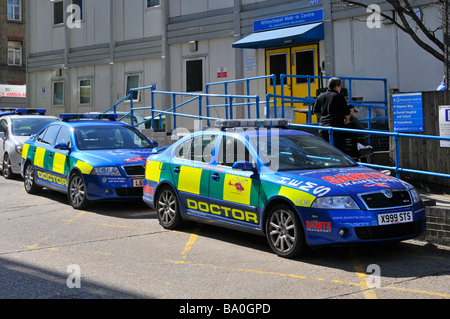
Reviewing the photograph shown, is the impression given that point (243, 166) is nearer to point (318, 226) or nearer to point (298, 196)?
point (298, 196)

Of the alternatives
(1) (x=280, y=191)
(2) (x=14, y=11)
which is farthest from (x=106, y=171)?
(2) (x=14, y=11)

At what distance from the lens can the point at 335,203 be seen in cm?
711

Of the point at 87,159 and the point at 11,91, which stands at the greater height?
the point at 11,91

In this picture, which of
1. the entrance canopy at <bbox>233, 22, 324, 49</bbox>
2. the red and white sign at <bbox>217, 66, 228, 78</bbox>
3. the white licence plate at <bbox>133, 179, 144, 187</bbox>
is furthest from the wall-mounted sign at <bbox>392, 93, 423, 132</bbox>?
the red and white sign at <bbox>217, 66, 228, 78</bbox>

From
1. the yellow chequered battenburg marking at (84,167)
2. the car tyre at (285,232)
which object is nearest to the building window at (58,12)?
the yellow chequered battenburg marking at (84,167)

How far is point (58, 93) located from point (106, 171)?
62.4ft

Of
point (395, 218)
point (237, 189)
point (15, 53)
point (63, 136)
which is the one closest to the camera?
point (395, 218)

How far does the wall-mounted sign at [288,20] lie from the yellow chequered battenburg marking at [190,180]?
10396 mm

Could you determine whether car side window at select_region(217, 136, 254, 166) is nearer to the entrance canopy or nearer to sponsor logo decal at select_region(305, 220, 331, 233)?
sponsor logo decal at select_region(305, 220, 331, 233)

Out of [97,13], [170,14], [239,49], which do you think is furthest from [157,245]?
[97,13]

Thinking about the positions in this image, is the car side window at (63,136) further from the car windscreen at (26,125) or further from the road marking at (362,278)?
the road marking at (362,278)

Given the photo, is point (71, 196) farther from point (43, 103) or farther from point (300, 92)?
point (43, 103)

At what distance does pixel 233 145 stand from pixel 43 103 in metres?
22.9

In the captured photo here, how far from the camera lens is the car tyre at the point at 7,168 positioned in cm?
1614
